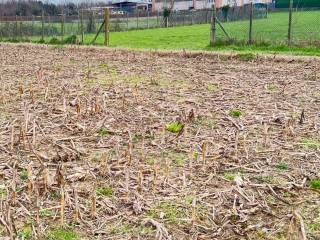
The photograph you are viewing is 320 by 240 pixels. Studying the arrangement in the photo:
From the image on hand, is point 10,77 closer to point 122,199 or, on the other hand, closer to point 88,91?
point 88,91

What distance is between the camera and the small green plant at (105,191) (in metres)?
3.51

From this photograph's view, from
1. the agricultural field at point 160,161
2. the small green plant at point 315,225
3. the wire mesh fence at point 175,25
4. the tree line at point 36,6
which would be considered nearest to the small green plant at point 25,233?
the agricultural field at point 160,161

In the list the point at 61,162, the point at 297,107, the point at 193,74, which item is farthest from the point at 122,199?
the point at 193,74

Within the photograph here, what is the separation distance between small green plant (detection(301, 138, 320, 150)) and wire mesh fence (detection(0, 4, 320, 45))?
421 inches

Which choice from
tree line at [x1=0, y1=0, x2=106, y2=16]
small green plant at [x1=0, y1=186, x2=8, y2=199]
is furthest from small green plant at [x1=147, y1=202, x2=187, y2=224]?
tree line at [x1=0, y1=0, x2=106, y2=16]

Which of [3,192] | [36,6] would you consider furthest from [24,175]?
[36,6]

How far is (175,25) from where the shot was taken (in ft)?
119

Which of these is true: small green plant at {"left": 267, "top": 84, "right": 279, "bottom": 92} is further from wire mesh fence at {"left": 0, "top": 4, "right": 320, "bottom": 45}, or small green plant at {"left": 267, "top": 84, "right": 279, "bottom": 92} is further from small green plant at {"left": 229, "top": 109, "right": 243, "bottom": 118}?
wire mesh fence at {"left": 0, "top": 4, "right": 320, "bottom": 45}

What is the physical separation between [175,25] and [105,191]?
3372 cm

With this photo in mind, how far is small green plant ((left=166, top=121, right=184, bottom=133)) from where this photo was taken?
16.9 feet

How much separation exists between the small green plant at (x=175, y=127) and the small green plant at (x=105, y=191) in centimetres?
165

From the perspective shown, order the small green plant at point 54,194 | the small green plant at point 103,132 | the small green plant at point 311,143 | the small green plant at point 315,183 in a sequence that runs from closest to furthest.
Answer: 1. the small green plant at point 54,194
2. the small green plant at point 315,183
3. the small green plant at point 311,143
4. the small green plant at point 103,132

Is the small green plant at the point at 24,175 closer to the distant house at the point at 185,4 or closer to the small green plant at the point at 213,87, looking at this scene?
the small green plant at the point at 213,87

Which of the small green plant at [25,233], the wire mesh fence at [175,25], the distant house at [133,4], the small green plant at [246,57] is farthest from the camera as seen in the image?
the distant house at [133,4]
